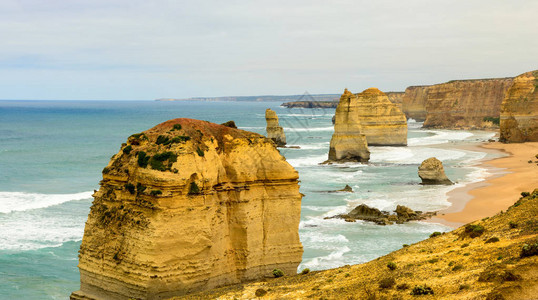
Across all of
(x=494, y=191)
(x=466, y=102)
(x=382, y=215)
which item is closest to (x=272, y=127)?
(x=494, y=191)

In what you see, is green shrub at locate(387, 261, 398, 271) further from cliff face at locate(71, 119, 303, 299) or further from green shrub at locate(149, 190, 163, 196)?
green shrub at locate(149, 190, 163, 196)

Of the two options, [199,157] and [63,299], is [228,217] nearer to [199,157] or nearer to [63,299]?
[199,157]

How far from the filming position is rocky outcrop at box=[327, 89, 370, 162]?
68.8 metres

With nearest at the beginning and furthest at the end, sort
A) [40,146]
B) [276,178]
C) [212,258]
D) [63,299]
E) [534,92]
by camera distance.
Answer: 1. [212,258]
2. [276,178]
3. [63,299]
4. [534,92]
5. [40,146]

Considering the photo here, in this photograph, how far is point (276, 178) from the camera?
2000 cm

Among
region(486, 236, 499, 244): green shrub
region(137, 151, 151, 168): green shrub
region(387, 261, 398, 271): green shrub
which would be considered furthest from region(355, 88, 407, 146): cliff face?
region(137, 151, 151, 168): green shrub

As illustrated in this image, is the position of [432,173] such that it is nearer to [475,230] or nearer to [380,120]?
[475,230]

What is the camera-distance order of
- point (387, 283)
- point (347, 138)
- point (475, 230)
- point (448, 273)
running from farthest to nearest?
1. point (347, 138)
2. point (475, 230)
3. point (448, 273)
4. point (387, 283)

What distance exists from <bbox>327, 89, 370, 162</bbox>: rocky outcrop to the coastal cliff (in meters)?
48.1

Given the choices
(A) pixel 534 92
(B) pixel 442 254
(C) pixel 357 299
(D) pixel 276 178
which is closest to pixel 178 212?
(D) pixel 276 178

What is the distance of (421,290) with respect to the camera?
48.0ft

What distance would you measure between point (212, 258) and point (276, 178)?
3807mm

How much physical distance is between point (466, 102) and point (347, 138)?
81439 mm

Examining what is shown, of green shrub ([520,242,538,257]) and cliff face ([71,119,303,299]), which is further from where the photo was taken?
cliff face ([71,119,303,299])
